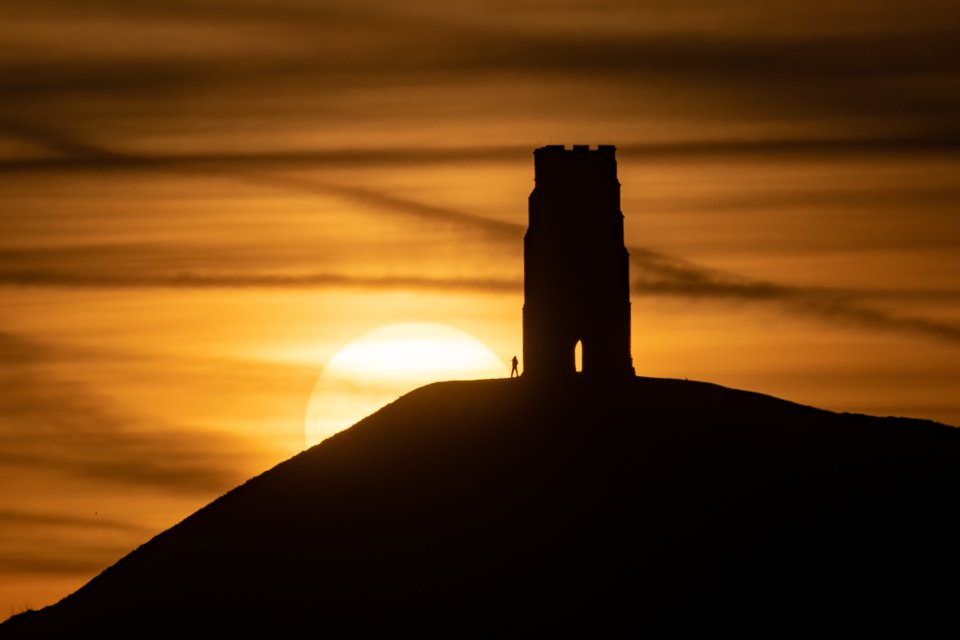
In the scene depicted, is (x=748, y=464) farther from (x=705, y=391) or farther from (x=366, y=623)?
(x=366, y=623)

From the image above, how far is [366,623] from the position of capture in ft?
233

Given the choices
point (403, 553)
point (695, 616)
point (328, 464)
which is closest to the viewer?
point (695, 616)

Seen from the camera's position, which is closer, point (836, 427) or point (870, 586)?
point (870, 586)

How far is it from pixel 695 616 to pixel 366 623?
11234 mm

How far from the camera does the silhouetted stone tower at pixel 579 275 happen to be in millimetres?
83062

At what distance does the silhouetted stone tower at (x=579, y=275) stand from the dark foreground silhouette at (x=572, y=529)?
1.30 meters

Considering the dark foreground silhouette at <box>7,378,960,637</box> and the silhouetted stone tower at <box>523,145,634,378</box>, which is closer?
the dark foreground silhouette at <box>7,378,960,637</box>

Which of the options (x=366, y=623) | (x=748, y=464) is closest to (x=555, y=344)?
(x=748, y=464)

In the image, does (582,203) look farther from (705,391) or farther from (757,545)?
(757,545)

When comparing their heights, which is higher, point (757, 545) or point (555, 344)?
point (555, 344)

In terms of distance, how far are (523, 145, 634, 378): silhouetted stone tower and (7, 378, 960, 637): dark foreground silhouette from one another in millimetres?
1297

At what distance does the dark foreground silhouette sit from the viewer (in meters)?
70.1

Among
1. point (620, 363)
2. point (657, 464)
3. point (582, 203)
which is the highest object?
point (582, 203)

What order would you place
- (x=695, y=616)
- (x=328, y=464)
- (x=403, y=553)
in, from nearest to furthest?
(x=695, y=616), (x=403, y=553), (x=328, y=464)
